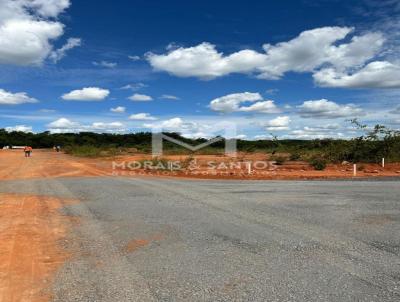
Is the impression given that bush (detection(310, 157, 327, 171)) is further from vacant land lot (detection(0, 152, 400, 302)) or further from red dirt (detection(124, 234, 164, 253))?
red dirt (detection(124, 234, 164, 253))

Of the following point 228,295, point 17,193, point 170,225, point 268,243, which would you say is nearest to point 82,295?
point 228,295

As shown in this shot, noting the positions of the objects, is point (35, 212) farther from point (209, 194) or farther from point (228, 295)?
point (228, 295)

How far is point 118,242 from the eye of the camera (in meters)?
7.81

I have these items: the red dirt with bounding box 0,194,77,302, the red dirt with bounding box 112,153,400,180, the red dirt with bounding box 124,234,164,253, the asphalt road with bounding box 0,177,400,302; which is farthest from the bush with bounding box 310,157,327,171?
the red dirt with bounding box 124,234,164,253

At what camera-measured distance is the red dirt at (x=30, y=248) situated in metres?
5.29

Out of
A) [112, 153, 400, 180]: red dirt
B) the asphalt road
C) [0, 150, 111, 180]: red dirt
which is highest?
[0, 150, 111, 180]: red dirt

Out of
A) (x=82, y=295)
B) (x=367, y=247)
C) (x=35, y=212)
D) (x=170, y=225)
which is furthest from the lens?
(x=35, y=212)

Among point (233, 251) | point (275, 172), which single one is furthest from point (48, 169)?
point (233, 251)

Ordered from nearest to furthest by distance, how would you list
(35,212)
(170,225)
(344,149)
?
1. (170,225)
2. (35,212)
3. (344,149)

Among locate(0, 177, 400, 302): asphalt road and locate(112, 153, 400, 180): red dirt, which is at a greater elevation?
locate(112, 153, 400, 180): red dirt

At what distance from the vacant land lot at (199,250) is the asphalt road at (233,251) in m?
0.02

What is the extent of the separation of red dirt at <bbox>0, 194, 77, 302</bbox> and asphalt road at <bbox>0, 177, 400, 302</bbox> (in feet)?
0.83

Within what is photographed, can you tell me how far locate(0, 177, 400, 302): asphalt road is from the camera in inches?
206

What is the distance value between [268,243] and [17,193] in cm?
1073
